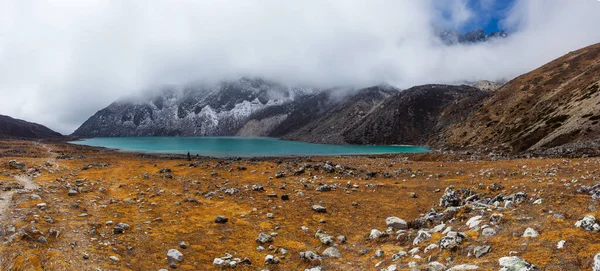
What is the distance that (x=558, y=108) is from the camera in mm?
84188

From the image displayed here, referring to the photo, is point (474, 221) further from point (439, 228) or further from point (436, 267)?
point (436, 267)

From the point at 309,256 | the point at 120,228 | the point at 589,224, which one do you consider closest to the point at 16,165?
the point at 120,228

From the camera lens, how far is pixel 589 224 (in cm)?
782

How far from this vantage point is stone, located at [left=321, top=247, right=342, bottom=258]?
11438 mm

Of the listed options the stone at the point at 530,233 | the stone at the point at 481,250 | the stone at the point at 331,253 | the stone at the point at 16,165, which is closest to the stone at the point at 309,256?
the stone at the point at 331,253

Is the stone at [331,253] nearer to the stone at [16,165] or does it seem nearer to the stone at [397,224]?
the stone at [397,224]

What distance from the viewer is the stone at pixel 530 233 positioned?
8325mm

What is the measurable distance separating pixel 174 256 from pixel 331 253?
6.06 meters

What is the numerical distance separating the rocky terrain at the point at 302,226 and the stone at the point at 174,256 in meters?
0.04

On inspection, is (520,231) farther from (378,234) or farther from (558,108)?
(558,108)

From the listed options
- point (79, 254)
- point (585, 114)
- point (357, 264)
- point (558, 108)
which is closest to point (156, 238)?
point (79, 254)

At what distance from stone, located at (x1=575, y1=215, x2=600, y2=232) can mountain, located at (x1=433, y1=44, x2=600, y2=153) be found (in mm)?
56300

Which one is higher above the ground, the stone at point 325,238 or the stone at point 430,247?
the stone at point 430,247

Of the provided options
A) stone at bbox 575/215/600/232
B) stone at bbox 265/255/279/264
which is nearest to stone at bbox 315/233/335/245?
stone at bbox 265/255/279/264
